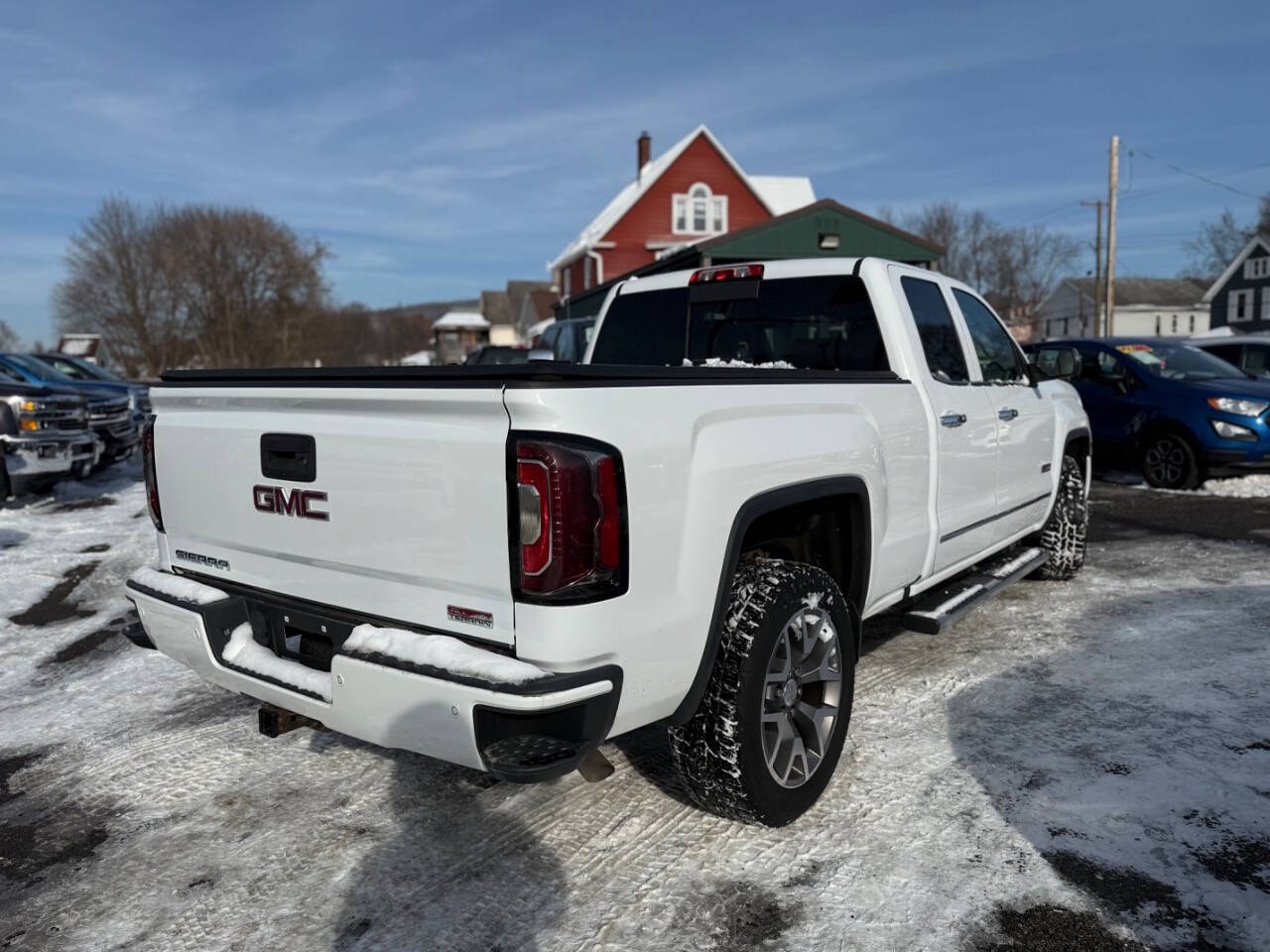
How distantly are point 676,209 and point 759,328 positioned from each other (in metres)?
35.2

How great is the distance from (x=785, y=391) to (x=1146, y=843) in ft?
6.00

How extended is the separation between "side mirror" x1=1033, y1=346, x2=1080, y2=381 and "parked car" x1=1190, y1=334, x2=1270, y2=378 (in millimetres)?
8977

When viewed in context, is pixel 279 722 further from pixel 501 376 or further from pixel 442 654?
pixel 501 376

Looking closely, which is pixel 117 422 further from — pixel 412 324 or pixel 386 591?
pixel 412 324

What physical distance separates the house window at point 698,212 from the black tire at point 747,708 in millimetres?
36704

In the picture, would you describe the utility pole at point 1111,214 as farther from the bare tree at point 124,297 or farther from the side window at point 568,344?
the bare tree at point 124,297

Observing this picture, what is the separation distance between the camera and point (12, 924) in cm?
265

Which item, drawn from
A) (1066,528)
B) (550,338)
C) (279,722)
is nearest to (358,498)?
(279,722)

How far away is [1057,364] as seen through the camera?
17.7 ft

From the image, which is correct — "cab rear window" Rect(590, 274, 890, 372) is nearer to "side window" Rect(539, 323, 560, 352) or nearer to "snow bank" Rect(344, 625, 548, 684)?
"snow bank" Rect(344, 625, 548, 684)

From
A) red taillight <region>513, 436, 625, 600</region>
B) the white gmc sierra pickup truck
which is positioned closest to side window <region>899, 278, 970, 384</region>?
the white gmc sierra pickup truck

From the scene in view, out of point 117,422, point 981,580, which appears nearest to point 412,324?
point 117,422

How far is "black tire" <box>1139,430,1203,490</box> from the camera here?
389 inches

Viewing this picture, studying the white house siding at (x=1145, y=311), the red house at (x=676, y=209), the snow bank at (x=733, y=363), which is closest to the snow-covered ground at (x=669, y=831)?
the snow bank at (x=733, y=363)
